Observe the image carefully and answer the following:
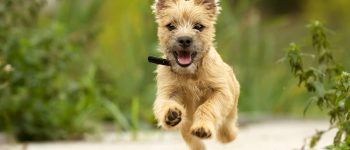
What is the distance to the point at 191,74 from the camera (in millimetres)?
6285

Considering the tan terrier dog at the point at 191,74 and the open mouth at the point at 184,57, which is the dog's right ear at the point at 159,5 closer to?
the tan terrier dog at the point at 191,74

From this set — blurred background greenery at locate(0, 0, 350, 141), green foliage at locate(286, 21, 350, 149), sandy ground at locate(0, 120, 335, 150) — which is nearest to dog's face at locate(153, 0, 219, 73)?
green foliage at locate(286, 21, 350, 149)

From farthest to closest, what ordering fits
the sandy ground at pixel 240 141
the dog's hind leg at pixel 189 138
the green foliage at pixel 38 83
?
1. the green foliage at pixel 38 83
2. the sandy ground at pixel 240 141
3. the dog's hind leg at pixel 189 138

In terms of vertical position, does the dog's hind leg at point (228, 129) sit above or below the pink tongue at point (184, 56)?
below

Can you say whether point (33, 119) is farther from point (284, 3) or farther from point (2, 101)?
point (284, 3)

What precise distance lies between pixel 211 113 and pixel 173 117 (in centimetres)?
27

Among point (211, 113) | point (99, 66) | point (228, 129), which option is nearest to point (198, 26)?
point (211, 113)

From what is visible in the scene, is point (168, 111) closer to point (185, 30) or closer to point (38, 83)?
point (185, 30)

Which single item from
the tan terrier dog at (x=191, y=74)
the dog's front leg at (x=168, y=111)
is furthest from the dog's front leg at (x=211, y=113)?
the dog's front leg at (x=168, y=111)

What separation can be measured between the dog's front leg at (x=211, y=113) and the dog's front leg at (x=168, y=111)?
107mm

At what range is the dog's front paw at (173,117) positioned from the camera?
5879mm

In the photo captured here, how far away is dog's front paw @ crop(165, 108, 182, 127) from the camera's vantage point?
19.3 ft

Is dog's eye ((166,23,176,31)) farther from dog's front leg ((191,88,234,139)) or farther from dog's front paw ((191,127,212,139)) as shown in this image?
dog's front paw ((191,127,212,139))

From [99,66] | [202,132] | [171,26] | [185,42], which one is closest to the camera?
[202,132]
